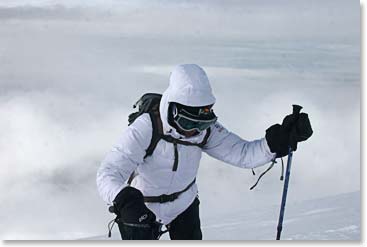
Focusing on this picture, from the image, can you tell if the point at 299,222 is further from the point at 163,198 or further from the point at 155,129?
the point at 155,129

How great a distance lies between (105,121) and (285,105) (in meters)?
0.97

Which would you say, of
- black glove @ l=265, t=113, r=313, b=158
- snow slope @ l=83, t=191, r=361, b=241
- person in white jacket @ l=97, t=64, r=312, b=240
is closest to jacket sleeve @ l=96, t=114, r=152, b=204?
person in white jacket @ l=97, t=64, r=312, b=240

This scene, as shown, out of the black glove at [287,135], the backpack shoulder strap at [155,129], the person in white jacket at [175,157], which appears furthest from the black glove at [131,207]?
the black glove at [287,135]

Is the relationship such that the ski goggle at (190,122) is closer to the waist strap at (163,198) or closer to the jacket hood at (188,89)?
the jacket hood at (188,89)

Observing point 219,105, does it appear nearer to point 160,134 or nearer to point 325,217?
point 325,217

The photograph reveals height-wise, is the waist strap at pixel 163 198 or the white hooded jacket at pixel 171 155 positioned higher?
the white hooded jacket at pixel 171 155

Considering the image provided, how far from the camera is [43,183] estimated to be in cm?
430

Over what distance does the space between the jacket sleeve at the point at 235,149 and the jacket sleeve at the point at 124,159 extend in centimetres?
27

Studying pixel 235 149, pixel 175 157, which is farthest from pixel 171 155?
pixel 235 149

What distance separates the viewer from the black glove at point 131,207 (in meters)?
2.31

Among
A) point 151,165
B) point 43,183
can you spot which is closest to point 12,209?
point 43,183

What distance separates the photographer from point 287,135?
8.48 ft

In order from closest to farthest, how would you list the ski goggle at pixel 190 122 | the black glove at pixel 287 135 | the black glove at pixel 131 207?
the black glove at pixel 131 207
the ski goggle at pixel 190 122
the black glove at pixel 287 135

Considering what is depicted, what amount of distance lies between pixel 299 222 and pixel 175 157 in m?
1.22
